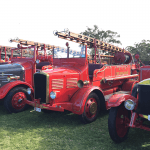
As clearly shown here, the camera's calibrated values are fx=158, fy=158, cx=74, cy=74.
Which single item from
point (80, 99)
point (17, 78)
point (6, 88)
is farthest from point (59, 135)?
point (17, 78)

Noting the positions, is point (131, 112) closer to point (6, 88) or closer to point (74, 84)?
point (74, 84)

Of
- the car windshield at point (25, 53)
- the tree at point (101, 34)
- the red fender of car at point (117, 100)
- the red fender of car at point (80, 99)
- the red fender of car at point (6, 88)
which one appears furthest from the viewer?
the tree at point (101, 34)

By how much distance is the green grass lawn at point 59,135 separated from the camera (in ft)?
10.7

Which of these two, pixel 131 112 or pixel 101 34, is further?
pixel 101 34

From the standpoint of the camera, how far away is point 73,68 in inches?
200

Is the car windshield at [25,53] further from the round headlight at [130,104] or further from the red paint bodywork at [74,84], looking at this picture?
the round headlight at [130,104]

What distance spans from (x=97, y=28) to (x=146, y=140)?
28.3 meters

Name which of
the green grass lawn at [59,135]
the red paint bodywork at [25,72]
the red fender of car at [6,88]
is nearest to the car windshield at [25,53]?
the red paint bodywork at [25,72]

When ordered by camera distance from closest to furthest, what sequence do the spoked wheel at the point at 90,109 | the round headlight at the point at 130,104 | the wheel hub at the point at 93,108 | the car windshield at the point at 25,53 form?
the round headlight at the point at 130,104, the spoked wheel at the point at 90,109, the wheel hub at the point at 93,108, the car windshield at the point at 25,53

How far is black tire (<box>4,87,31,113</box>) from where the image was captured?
5294 millimetres

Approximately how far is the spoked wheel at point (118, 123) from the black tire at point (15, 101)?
11.4 ft

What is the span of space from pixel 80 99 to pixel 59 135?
1.09 meters

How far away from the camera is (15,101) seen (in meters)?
5.44

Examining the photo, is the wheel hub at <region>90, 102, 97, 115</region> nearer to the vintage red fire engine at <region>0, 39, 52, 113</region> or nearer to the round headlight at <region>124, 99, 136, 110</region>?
the round headlight at <region>124, 99, 136, 110</region>
